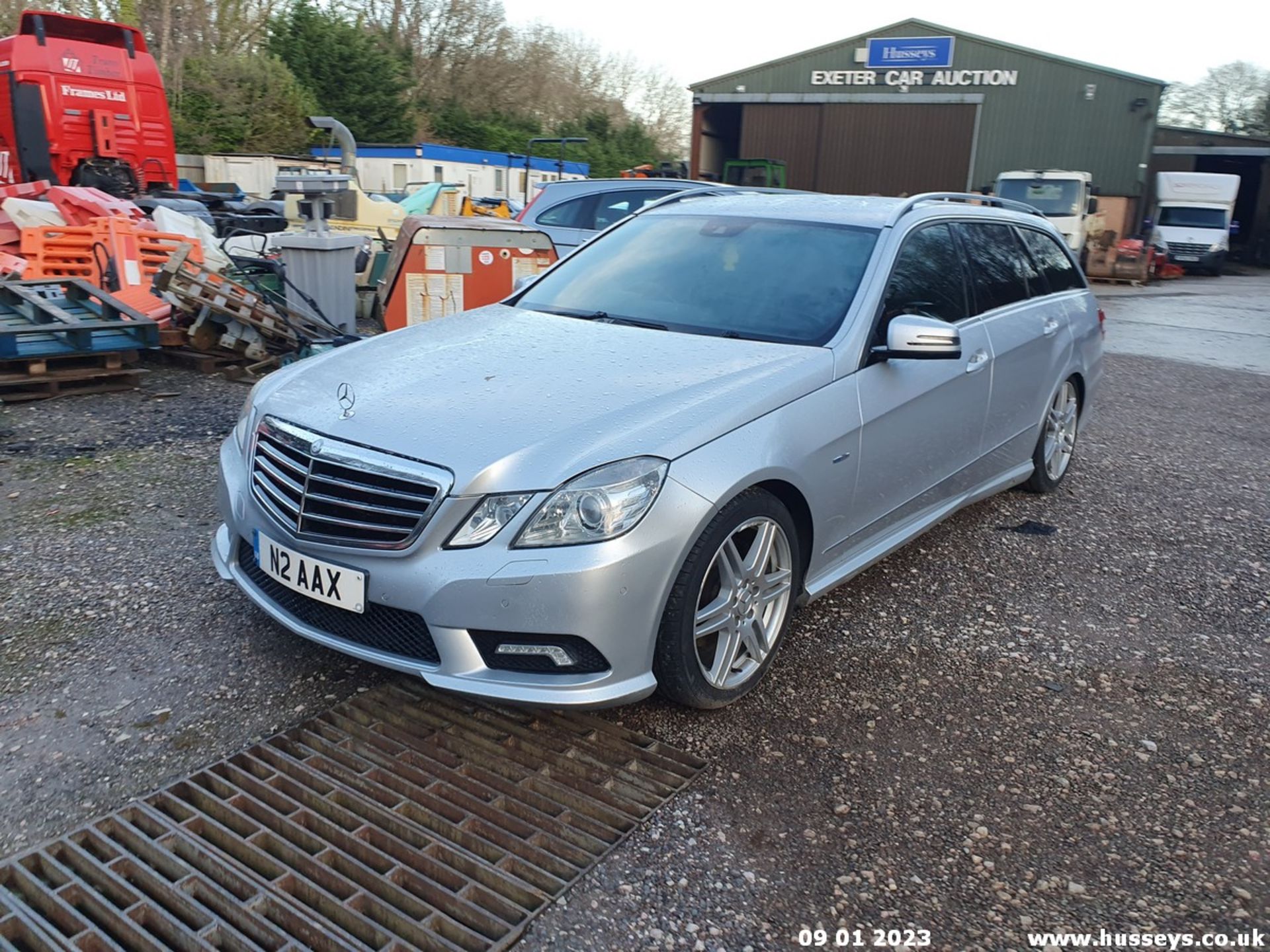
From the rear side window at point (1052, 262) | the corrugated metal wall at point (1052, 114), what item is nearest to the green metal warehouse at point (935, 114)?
the corrugated metal wall at point (1052, 114)

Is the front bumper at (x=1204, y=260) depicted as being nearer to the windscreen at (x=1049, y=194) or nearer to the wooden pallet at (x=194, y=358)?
the windscreen at (x=1049, y=194)

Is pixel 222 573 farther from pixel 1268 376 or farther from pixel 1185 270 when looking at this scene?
pixel 1185 270

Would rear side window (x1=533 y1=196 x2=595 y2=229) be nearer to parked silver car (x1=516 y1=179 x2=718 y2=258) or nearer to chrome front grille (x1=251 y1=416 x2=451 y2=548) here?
parked silver car (x1=516 y1=179 x2=718 y2=258)

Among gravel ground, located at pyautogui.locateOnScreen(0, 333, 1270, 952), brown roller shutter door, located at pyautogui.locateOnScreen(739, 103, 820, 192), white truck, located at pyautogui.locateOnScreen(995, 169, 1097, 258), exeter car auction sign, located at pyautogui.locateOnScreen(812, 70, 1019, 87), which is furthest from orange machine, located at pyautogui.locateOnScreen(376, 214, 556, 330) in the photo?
exeter car auction sign, located at pyautogui.locateOnScreen(812, 70, 1019, 87)

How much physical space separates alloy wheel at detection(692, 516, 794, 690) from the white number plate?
3.34ft

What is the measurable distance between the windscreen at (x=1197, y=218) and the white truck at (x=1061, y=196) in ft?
29.8

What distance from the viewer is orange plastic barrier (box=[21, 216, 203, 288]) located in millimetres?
8695

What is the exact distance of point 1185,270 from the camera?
30438 mm

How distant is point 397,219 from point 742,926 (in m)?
11.8

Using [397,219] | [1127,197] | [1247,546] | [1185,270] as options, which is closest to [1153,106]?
[1127,197]

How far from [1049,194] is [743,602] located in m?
21.9

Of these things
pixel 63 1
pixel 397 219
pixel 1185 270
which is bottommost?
pixel 1185 270

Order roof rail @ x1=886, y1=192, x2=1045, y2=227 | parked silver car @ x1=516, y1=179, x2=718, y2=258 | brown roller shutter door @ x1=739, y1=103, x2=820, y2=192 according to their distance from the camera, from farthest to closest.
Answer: brown roller shutter door @ x1=739, y1=103, x2=820, y2=192
parked silver car @ x1=516, y1=179, x2=718, y2=258
roof rail @ x1=886, y1=192, x2=1045, y2=227

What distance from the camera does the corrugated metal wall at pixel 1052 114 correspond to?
1065 inches
